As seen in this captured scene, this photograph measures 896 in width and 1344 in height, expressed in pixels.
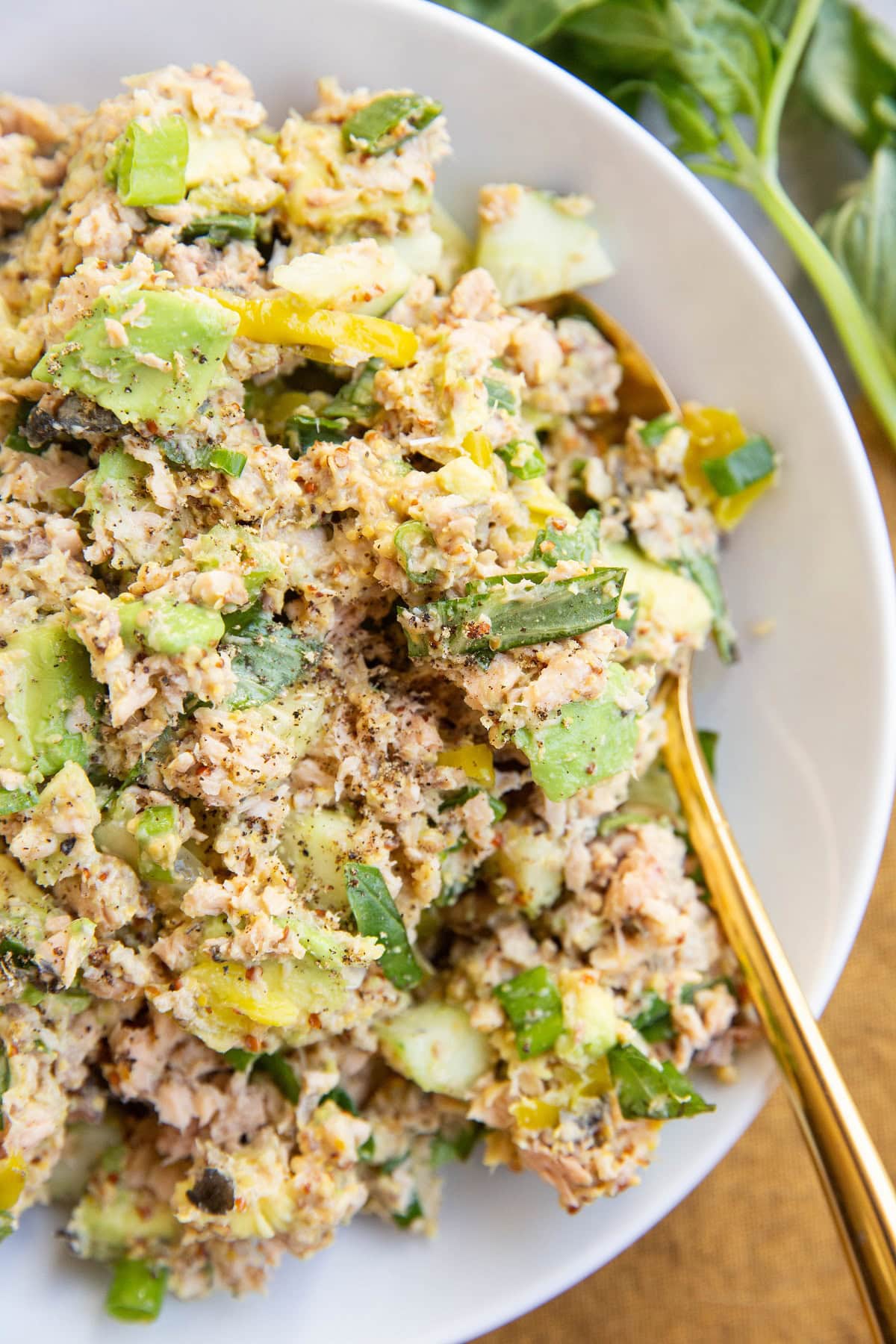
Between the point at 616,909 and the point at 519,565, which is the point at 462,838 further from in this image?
the point at 519,565

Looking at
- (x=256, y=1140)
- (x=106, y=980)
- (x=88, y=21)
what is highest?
(x=88, y=21)

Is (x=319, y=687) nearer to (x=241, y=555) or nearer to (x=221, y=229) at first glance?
(x=241, y=555)

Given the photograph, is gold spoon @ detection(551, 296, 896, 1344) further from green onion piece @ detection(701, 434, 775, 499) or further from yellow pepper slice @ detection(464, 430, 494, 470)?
yellow pepper slice @ detection(464, 430, 494, 470)

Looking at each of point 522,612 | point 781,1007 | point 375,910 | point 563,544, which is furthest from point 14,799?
point 781,1007

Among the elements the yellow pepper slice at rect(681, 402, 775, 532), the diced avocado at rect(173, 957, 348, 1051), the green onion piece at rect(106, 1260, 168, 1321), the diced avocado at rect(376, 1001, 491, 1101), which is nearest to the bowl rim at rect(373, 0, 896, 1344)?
the yellow pepper slice at rect(681, 402, 775, 532)

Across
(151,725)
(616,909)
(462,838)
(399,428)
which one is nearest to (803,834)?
(616,909)
